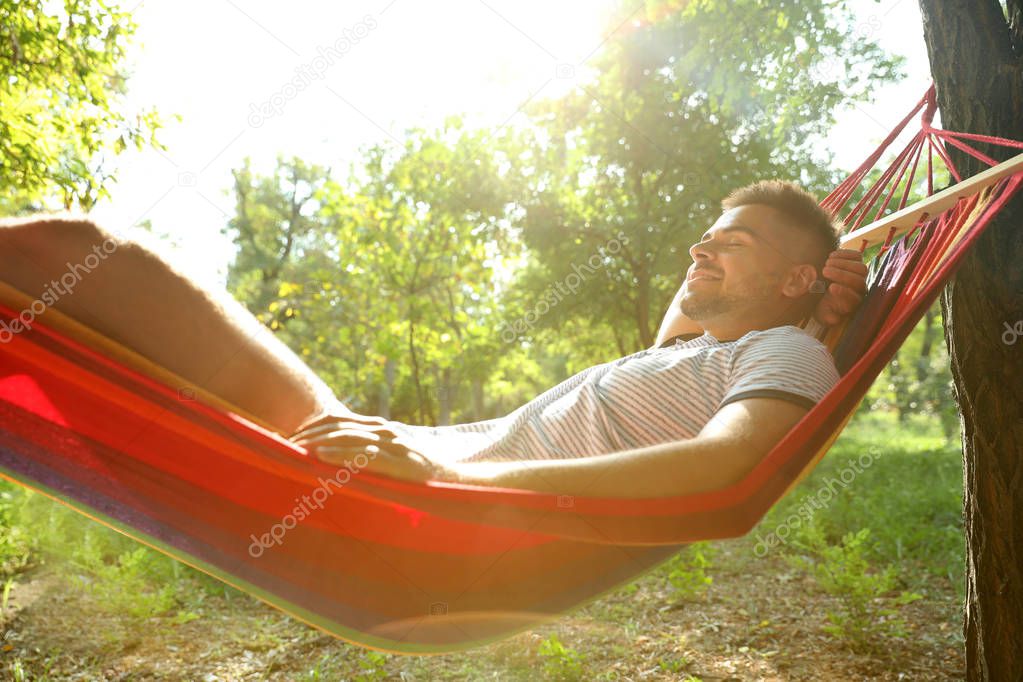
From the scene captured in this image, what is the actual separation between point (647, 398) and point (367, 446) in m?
0.65

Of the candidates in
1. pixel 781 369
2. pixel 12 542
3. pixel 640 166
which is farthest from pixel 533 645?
pixel 640 166

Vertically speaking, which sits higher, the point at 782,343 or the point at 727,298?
the point at 727,298

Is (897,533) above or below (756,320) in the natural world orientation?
below

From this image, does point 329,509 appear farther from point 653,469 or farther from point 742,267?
point 742,267

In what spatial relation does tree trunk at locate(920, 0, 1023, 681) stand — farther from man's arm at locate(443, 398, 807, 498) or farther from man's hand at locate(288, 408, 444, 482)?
man's hand at locate(288, 408, 444, 482)

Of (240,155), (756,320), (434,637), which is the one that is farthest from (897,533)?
(240,155)

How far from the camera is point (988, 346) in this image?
1.68m

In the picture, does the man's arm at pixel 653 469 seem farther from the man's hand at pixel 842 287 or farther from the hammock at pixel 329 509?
the man's hand at pixel 842 287

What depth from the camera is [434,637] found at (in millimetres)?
1246

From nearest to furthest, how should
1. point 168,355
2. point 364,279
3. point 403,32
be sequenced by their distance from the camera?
1. point 168,355
2. point 403,32
3. point 364,279

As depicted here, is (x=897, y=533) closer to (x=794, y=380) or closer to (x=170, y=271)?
(x=794, y=380)

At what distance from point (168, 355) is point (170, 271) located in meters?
0.14

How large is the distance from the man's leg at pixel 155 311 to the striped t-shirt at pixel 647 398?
250 millimetres

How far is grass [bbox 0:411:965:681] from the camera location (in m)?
2.45
